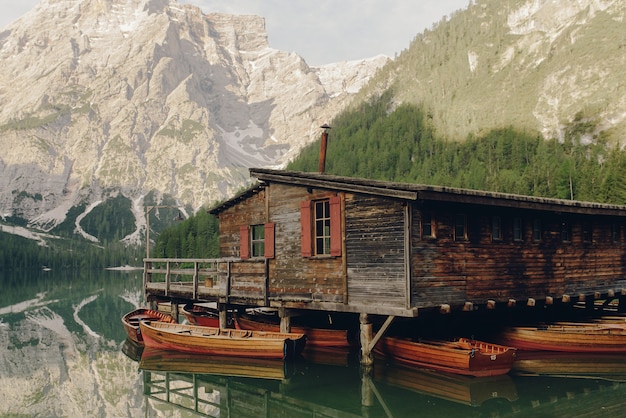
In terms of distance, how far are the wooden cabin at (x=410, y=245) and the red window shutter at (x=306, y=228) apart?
0.04 m

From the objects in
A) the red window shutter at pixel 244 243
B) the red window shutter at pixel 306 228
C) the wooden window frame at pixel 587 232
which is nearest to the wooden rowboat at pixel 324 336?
the red window shutter at pixel 244 243

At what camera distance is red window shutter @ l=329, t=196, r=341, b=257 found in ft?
77.0

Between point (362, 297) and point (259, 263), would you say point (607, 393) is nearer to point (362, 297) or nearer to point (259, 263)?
A: point (362, 297)

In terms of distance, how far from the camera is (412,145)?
16625 centimetres

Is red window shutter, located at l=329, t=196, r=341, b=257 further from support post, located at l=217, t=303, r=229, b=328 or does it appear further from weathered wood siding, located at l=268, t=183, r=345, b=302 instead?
support post, located at l=217, t=303, r=229, b=328

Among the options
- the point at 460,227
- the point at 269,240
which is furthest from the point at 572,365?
the point at 269,240

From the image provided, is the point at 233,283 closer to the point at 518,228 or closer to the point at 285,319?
the point at 285,319

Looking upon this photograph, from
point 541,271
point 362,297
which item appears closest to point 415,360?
point 362,297

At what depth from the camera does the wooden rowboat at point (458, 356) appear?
21.4 metres

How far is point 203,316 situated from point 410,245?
17.9m

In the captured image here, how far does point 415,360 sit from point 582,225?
12.3 m

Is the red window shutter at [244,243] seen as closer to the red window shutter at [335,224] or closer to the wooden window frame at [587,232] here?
the red window shutter at [335,224]

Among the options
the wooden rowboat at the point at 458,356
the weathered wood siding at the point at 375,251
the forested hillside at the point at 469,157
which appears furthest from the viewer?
the forested hillside at the point at 469,157

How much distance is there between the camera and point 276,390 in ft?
69.5
